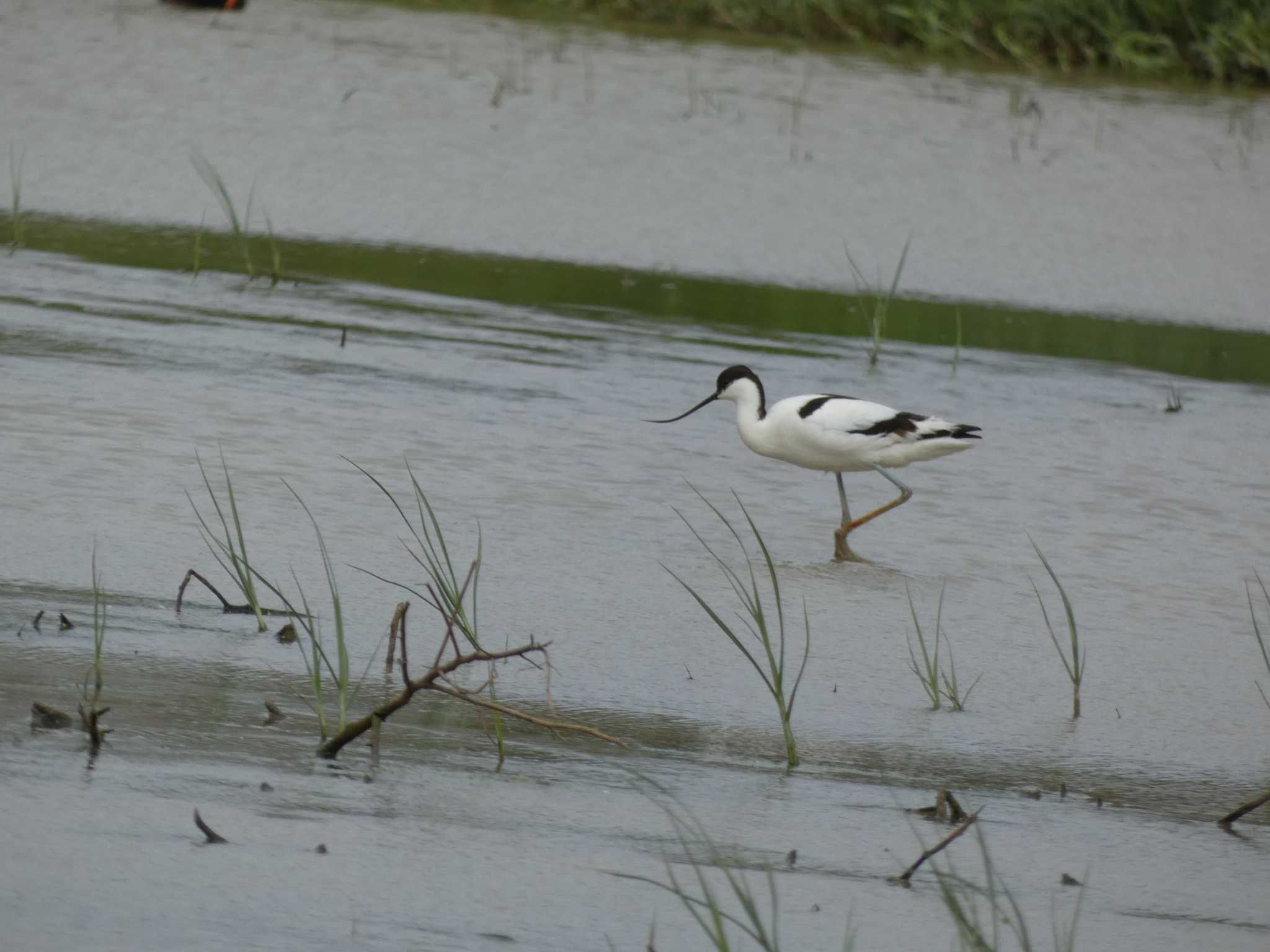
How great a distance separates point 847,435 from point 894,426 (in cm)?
15

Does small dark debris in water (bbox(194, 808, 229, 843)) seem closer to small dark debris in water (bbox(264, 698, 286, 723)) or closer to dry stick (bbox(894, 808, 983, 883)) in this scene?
small dark debris in water (bbox(264, 698, 286, 723))

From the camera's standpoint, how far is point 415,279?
342 inches

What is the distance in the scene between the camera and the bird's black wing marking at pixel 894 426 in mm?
5742

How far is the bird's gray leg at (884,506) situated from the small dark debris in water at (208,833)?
278 cm

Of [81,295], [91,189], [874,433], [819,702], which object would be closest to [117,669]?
[819,702]

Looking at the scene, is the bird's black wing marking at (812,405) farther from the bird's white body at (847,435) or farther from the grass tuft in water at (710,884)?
the grass tuft in water at (710,884)

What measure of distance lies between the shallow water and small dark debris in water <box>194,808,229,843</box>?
36 millimetres

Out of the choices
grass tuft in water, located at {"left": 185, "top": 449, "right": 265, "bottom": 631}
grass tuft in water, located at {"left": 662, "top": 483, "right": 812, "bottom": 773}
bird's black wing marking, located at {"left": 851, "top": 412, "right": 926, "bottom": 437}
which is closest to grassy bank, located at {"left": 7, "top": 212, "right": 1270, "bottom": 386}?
bird's black wing marking, located at {"left": 851, "top": 412, "right": 926, "bottom": 437}

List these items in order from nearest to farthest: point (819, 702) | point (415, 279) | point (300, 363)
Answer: point (819, 702) → point (300, 363) → point (415, 279)

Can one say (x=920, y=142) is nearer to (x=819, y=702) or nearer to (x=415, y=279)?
(x=415, y=279)

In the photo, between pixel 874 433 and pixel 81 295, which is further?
pixel 81 295

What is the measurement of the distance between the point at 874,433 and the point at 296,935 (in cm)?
341

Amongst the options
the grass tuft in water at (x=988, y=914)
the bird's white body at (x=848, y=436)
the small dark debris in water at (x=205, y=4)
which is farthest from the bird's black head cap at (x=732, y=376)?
the small dark debris in water at (x=205, y=4)

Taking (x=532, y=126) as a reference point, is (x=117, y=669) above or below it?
below
